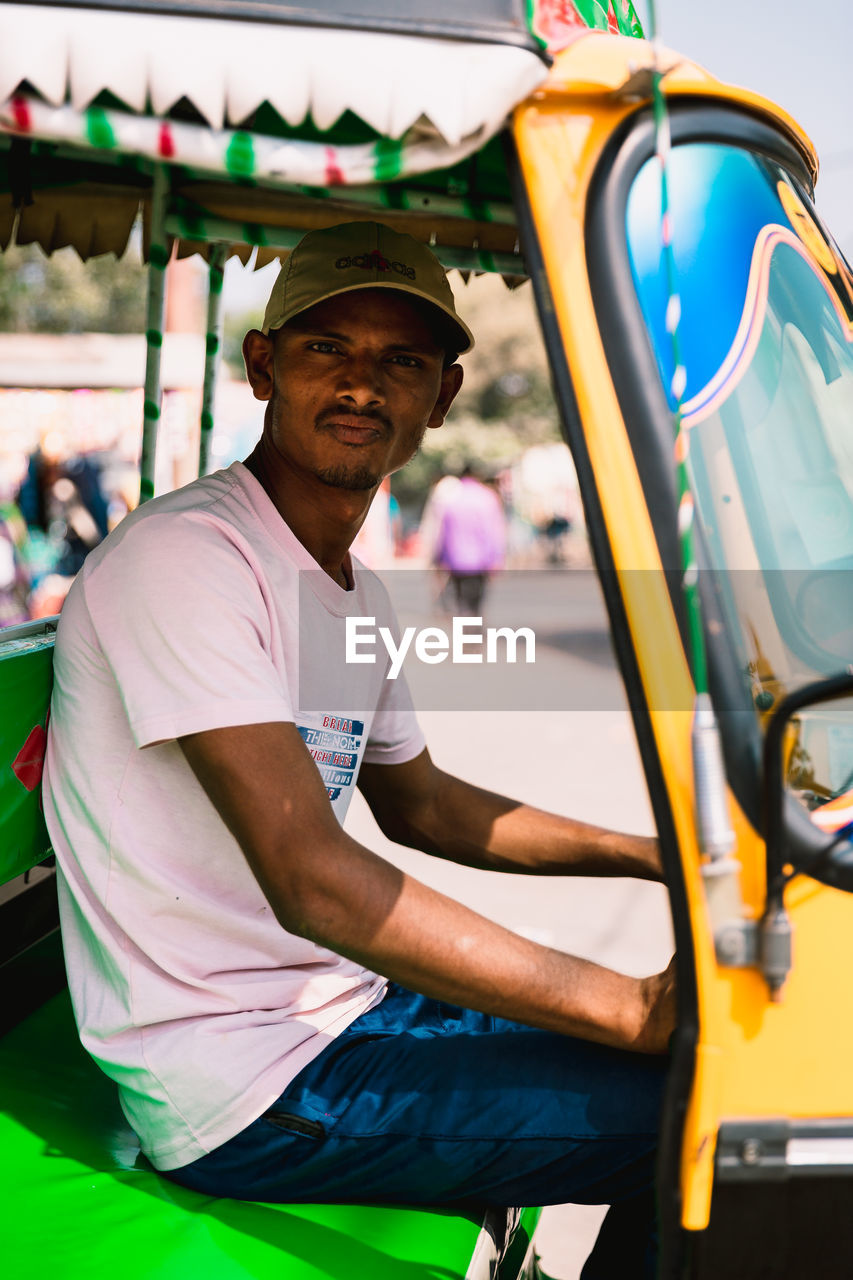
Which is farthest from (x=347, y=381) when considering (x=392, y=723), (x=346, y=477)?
(x=392, y=723)

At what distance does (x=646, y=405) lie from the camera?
1138mm

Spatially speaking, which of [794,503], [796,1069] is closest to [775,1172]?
[796,1069]

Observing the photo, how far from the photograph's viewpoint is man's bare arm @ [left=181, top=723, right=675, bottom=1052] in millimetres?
1344

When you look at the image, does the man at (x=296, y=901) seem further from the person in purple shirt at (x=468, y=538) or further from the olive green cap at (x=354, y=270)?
the person in purple shirt at (x=468, y=538)

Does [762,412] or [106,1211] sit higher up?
[762,412]

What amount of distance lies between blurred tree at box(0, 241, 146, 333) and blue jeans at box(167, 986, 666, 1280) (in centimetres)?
2642

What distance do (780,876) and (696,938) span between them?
0.10 m

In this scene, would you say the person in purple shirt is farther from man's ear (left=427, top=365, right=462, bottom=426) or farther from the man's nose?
the man's nose

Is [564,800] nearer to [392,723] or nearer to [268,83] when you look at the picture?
[392,723]

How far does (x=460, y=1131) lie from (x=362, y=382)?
1.05 meters

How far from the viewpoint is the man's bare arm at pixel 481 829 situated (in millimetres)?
2006

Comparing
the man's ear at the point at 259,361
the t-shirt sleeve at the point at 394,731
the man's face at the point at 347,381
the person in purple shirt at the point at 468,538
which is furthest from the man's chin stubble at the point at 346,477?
the person in purple shirt at the point at 468,538

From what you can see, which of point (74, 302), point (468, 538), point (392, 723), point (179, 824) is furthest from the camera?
point (74, 302)

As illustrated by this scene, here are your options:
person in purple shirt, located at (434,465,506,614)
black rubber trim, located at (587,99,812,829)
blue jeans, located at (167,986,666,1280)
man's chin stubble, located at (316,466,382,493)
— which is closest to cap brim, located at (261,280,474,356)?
man's chin stubble, located at (316,466,382,493)
